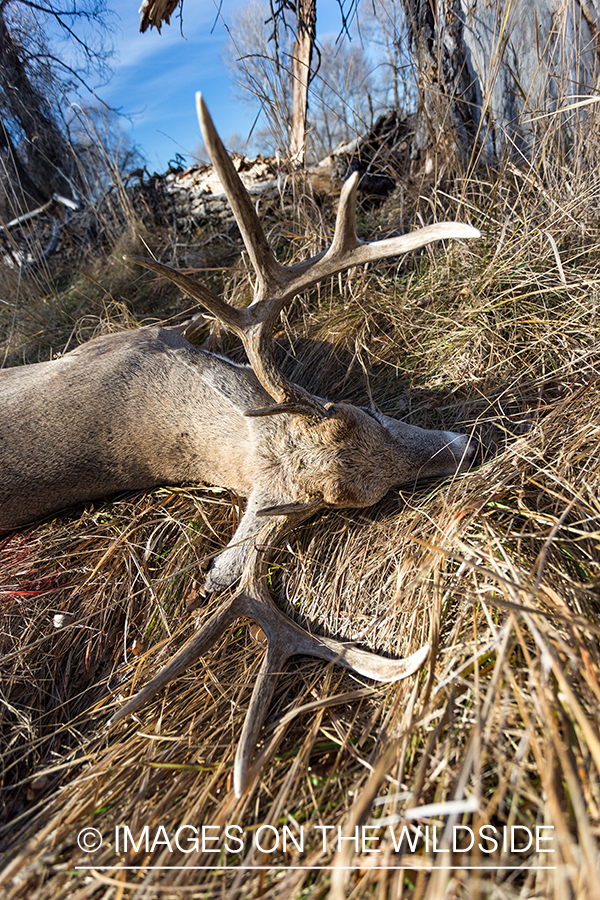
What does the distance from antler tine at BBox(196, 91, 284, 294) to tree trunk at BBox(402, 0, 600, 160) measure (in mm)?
1412

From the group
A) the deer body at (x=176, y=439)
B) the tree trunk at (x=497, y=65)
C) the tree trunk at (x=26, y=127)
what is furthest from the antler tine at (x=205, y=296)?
the tree trunk at (x=26, y=127)

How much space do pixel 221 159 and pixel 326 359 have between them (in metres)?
1.67

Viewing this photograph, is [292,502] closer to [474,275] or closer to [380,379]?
[380,379]

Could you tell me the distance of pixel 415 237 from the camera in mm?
1964

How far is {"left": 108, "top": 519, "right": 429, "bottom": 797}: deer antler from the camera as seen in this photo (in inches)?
66.9

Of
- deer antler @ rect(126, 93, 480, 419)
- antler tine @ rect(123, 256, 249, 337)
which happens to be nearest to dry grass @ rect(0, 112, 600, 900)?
deer antler @ rect(126, 93, 480, 419)

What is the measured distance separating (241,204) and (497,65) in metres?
1.83

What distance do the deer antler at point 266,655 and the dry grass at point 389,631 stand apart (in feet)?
0.23

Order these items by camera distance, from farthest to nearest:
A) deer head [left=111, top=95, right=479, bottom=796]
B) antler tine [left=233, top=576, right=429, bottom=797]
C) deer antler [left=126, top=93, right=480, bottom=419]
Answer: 1. deer head [left=111, top=95, right=479, bottom=796]
2. deer antler [left=126, top=93, right=480, bottom=419]
3. antler tine [left=233, top=576, right=429, bottom=797]

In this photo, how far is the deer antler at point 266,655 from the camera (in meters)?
1.70

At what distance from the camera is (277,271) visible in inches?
87.1

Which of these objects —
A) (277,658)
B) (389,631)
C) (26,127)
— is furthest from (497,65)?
(26,127)

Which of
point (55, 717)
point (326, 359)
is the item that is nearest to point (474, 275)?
point (326, 359)

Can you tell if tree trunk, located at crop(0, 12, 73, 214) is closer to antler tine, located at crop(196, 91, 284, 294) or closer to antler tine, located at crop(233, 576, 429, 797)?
antler tine, located at crop(196, 91, 284, 294)
